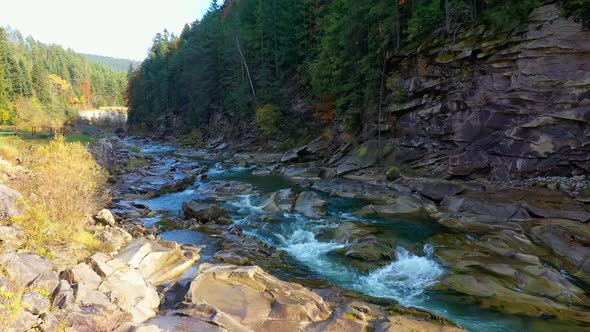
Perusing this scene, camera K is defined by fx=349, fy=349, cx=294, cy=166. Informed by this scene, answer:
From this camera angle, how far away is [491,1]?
20953 mm

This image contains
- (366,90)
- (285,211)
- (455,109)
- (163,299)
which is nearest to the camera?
(163,299)

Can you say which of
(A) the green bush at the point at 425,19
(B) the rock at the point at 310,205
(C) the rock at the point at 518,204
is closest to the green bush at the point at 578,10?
(A) the green bush at the point at 425,19

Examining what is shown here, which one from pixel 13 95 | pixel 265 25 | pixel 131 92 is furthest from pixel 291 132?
pixel 131 92

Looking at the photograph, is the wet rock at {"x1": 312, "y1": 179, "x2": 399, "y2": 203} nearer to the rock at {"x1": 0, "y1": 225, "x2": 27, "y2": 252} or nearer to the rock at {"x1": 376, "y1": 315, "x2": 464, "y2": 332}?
the rock at {"x1": 376, "y1": 315, "x2": 464, "y2": 332}

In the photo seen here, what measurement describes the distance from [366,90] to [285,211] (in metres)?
14.4

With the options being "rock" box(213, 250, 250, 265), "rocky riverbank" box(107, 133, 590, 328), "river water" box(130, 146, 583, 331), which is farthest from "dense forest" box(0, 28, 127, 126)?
"rock" box(213, 250, 250, 265)

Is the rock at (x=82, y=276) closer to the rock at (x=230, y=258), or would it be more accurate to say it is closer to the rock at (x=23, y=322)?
the rock at (x=23, y=322)

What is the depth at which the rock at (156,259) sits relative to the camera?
32.0 ft

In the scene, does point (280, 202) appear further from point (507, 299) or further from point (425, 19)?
point (425, 19)

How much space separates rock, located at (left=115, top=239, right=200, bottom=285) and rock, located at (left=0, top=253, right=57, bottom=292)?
185cm

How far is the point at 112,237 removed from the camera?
11445 millimetres

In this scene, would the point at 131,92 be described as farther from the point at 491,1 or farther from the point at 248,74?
the point at 491,1

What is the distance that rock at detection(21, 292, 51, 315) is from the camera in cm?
635

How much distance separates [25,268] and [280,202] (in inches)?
559
